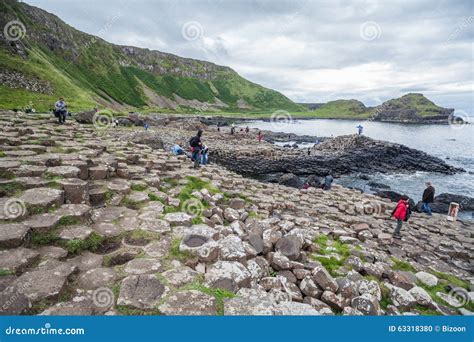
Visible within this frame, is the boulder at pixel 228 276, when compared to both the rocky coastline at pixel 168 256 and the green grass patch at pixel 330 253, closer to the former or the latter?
the rocky coastline at pixel 168 256

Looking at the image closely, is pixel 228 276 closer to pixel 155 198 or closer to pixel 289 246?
pixel 289 246

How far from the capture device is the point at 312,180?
29.1 meters

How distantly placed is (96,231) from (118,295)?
2206mm

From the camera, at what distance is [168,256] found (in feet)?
19.1

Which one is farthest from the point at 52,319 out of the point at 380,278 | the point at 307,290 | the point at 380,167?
the point at 380,167

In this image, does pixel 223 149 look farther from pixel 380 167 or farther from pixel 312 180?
pixel 380 167

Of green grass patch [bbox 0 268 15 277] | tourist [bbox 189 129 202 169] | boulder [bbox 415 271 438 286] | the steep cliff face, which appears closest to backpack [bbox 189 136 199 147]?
tourist [bbox 189 129 202 169]

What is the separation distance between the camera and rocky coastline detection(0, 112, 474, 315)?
4.50 meters

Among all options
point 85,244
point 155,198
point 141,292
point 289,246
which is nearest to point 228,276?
point 141,292

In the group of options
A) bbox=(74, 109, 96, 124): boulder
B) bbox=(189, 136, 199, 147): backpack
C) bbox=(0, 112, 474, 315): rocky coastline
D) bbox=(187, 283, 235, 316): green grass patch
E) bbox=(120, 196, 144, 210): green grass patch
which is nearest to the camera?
bbox=(0, 112, 474, 315): rocky coastline

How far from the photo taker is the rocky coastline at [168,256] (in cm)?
450

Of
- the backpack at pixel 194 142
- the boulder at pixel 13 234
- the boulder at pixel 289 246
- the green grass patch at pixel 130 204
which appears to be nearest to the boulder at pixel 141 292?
the boulder at pixel 13 234

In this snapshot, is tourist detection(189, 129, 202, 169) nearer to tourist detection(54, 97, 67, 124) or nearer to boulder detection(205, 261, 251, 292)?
boulder detection(205, 261, 251, 292)

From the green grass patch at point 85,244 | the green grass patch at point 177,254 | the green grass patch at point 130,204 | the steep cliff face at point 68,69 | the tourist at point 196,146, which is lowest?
the green grass patch at point 177,254
